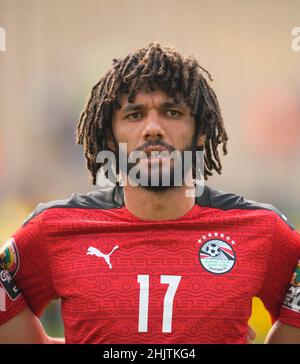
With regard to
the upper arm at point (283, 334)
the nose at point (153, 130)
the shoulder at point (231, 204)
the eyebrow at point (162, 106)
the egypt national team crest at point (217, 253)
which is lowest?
the upper arm at point (283, 334)

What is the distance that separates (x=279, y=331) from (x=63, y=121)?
1.54 m

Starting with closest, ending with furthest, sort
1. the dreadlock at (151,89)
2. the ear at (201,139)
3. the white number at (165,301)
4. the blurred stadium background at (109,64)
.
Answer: the white number at (165,301)
the dreadlock at (151,89)
the ear at (201,139)
the blurred stadium background at (109,64)

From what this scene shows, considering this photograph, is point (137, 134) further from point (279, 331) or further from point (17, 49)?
point (17, 49)

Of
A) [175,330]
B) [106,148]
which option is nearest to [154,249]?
[175,330]

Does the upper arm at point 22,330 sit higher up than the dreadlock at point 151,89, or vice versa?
the dreadlock at point 151,89

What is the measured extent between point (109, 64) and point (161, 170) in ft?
3.98

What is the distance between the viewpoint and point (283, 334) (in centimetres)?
197

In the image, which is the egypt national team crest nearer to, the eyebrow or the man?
the man

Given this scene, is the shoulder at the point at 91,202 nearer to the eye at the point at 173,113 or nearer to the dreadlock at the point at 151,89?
the dreadlock at the point at 151,89

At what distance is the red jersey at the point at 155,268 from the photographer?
1.82m

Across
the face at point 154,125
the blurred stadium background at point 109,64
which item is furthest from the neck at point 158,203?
the blurred stadium background at point 109,64

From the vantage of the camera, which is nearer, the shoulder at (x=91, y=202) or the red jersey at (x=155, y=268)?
the red jersey at (x=155, y=268)

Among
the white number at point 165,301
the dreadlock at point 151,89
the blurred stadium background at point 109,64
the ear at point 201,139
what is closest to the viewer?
the white number at point 165,301

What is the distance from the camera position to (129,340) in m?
1.80
